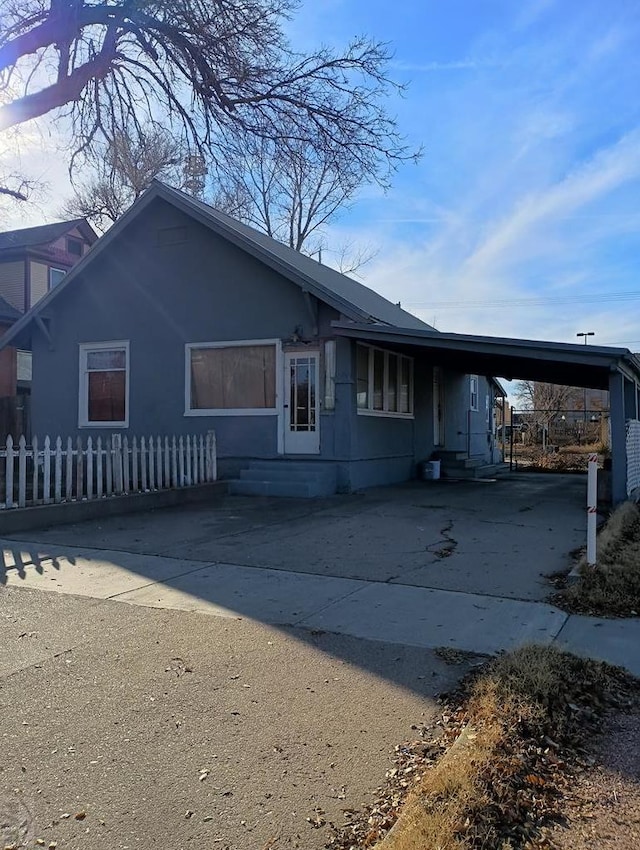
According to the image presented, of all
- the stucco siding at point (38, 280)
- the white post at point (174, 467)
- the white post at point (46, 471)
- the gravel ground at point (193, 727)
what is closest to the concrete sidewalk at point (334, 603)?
the gravel ground at point (193, 727)

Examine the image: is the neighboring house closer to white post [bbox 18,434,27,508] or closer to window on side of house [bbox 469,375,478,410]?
window on side of house [bbox 469,375,478,410]

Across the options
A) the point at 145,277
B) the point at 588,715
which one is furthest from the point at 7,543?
the point at 145,277

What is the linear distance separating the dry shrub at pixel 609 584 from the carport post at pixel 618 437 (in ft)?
9.71

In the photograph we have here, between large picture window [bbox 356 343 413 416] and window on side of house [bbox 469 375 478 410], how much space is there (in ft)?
25.3

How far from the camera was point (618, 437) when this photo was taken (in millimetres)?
10906

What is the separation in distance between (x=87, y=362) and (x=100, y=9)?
7521 mm

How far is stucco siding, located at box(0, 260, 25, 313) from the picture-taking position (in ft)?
88.0

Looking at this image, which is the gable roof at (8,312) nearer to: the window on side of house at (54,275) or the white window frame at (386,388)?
the window on side of house at (54,275)

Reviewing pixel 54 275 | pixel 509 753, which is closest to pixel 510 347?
pixel 509 753

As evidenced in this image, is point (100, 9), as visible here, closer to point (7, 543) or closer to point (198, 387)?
point (198, 387)

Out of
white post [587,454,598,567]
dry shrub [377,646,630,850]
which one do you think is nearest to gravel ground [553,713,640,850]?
dry shrub [377,646,630,850]

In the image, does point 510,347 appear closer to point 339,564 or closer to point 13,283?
point 339,564

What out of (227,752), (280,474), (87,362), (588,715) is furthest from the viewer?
(87,362)

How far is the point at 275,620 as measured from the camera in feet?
17.6
